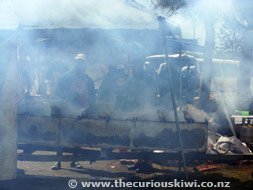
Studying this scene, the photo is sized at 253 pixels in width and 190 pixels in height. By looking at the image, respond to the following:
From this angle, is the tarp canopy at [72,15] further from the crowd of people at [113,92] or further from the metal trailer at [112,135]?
the metal trailer at [112,135]

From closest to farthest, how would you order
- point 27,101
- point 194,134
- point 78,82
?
point 194,134 < point 78,82 < point 27,101

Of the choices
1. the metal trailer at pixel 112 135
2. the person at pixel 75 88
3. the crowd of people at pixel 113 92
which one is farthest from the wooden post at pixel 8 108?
the person at pixel 75 88

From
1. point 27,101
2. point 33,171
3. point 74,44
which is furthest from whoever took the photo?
point 74,44

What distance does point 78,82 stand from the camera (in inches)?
213

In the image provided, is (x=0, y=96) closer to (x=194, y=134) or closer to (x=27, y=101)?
(x=27, y=101)

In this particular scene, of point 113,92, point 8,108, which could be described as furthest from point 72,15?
point 8,108

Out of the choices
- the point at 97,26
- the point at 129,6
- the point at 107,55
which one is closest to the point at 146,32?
the point at 129,6

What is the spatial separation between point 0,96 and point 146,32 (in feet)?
12.7

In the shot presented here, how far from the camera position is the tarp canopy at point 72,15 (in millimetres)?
4379

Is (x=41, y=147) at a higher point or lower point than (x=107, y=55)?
lower

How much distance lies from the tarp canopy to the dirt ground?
2401 mm

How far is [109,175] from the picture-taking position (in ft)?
16.1

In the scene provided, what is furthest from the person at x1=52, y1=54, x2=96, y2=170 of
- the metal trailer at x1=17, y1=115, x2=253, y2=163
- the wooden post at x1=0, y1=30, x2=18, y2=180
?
the wooden post at x1=0, y1=30, x2=18, y2=180

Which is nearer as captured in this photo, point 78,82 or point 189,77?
point 78,82
